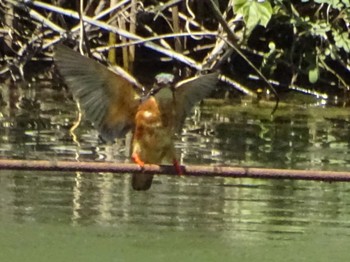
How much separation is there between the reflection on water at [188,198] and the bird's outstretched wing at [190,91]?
125 centimetres

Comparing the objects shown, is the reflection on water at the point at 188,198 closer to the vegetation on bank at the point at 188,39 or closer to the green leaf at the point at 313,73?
the green leaf at the point at 313,73

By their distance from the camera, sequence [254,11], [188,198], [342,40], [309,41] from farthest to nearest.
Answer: [309,41] → [342,40] → [188,198] → [254,11]

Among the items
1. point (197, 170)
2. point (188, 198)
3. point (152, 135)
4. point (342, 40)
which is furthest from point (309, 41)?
point (197, 170)

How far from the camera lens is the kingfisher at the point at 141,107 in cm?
371

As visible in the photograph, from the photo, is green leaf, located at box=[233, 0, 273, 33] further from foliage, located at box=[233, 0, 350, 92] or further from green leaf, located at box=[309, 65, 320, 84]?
green leaf, located at box=[309, 65, 320, 84]

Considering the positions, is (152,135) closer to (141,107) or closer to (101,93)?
(141,107)

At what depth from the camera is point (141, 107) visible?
382 cm

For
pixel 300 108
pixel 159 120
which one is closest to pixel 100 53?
pixel 300 108

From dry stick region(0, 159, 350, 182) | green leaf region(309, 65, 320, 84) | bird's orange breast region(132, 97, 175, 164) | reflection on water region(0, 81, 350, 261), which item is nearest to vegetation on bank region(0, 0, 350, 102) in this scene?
green leaf region(309, 65, 320, 84)

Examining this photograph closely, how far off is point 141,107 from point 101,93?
15 cm

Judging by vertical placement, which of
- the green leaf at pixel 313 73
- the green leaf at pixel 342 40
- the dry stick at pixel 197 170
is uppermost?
the green leaf at pixel 342 40

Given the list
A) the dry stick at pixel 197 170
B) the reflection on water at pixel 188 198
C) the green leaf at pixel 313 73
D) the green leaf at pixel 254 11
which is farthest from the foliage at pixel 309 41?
the dry stick at pixel 197 170

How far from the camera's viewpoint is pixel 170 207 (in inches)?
217

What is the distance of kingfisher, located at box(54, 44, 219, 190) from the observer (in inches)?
146
